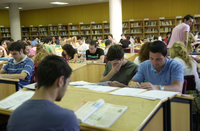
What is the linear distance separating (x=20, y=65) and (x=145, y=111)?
2.49 meters

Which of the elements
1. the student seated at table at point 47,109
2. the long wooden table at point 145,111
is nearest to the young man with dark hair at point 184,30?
the long wooden table at point 145,111

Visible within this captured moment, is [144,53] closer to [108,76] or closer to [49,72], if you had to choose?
[108,76]

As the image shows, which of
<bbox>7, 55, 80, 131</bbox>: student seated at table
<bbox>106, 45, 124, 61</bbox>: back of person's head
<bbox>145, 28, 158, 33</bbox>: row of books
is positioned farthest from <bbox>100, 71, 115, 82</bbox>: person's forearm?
<bbox>145, 28, 158, 33</bbox>: row of books

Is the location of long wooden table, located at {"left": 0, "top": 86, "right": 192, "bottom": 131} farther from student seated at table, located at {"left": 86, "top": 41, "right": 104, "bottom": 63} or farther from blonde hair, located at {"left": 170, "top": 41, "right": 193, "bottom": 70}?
student seated at table, located at {"left": 86, "top": 41, "right": 104, "bottom": 63}

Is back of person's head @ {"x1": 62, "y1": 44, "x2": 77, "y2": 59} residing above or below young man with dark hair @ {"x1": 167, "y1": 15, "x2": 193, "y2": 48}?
below

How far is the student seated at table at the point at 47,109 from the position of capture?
109cm

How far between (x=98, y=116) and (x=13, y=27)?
13.7 m

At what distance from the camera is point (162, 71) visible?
2.46m

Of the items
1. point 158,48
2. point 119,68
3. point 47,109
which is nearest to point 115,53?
point 119,68

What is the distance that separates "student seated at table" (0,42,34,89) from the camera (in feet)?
11.0

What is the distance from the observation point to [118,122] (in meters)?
1.45

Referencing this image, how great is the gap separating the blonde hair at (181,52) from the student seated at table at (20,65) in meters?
2.26

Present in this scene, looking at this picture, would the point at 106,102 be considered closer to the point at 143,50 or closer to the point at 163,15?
the point at 143,50

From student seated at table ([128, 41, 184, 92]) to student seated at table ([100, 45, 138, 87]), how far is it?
33 centimetres
